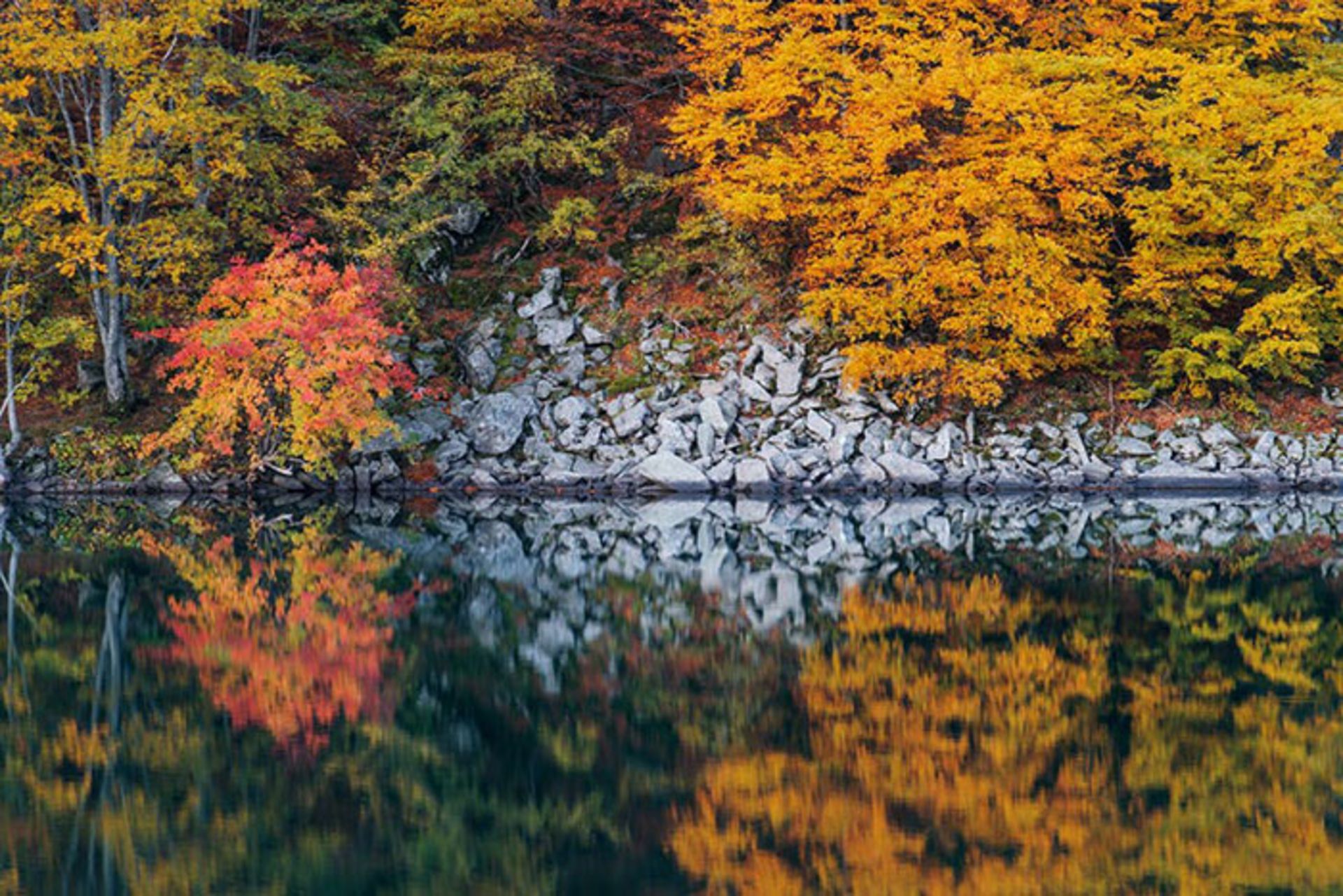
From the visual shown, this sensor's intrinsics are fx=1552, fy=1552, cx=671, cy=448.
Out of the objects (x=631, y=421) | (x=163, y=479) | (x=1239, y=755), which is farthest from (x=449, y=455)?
(x=1239, y=755)

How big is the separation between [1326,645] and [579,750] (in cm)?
679

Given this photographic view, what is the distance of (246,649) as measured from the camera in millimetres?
12961

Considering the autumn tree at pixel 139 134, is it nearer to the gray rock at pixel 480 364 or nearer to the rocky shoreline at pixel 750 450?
the rocky shoreline at pixel 750 450

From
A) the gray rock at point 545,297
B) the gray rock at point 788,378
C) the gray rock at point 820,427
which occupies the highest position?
the gray rock at point 545,297

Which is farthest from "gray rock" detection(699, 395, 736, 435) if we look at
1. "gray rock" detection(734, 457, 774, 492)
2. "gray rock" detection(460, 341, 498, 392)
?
"gray rock" detection(460, 341, 498, 392)

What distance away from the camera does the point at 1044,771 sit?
29.7 ft

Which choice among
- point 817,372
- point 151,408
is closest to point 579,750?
point 817,372

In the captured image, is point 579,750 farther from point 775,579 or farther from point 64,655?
point 775,579

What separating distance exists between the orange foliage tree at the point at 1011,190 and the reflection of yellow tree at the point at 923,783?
1347 centimetres

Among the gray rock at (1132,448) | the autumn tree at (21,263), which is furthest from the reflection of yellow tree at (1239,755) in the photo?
the autumn tree at (21,263)

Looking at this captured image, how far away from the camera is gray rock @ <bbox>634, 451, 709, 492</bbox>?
2620 centimetres

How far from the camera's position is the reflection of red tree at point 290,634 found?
35.8ft

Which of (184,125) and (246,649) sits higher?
(184,125)

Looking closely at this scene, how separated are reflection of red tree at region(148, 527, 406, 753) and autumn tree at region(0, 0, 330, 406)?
8.70 metres
